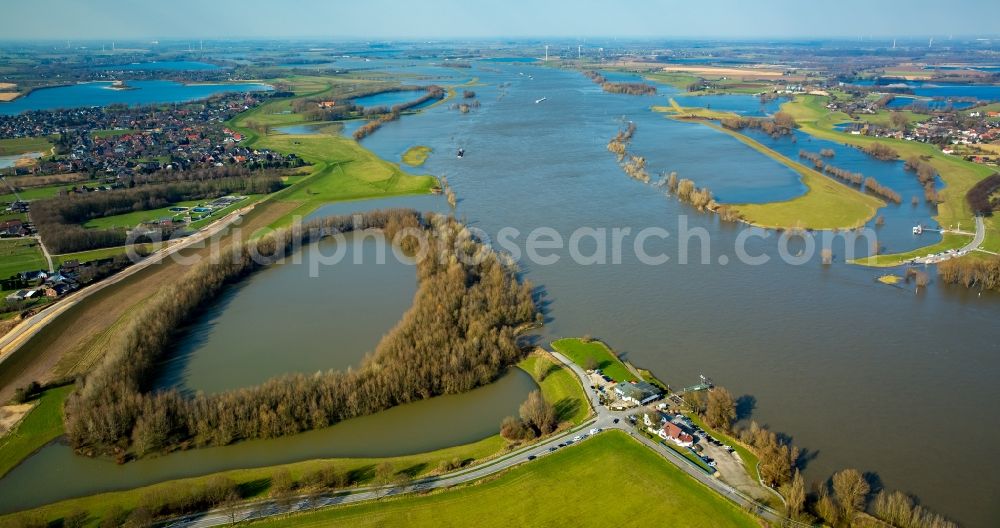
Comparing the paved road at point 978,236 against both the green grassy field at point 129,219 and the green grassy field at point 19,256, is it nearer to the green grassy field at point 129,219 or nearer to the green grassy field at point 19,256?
the green grassy field at point 129,219

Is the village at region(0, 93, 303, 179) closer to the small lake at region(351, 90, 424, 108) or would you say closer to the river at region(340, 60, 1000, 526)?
the small lake at region(351, 90, 424, 108)

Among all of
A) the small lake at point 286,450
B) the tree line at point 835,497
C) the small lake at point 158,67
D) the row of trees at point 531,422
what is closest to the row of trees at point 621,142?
the small lake at point 286,450

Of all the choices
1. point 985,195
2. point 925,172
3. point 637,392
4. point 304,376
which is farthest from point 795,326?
point 925,172

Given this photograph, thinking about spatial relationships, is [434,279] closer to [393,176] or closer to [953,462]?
[953,462]

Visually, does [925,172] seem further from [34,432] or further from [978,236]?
[34,432]

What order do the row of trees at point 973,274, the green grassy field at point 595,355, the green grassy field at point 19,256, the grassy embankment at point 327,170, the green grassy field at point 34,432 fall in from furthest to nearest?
the grassy embankment at point 327,170 → the green grassy field at point 19,256 → the row of trees at point 973,274 → the green grassy field at point 595,355 → the green grassy field at point 34,432

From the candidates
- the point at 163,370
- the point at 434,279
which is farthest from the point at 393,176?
the point at 163,370
